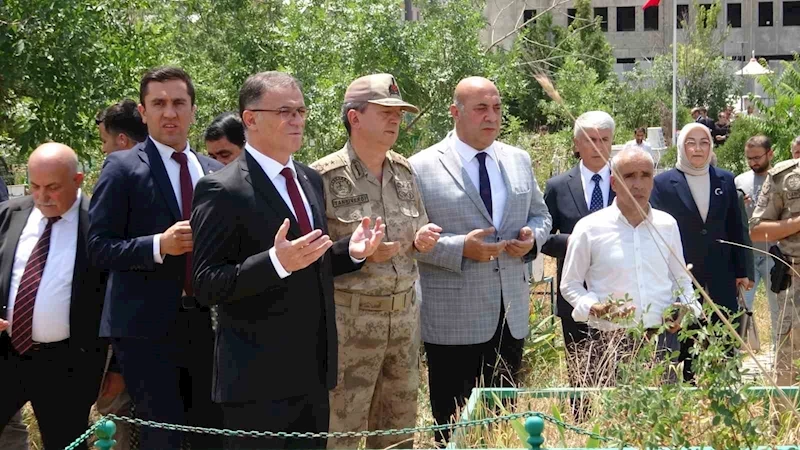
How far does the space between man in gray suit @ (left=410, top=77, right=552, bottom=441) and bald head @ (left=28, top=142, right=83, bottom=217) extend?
1802 mm

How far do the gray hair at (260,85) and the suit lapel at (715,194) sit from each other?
3.41m

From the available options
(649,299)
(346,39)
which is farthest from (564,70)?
(649,299)

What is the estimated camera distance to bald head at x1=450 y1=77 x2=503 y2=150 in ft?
20.2

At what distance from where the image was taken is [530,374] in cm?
721

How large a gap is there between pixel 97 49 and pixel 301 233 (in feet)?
13.4

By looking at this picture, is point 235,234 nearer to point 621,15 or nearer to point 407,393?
point 407,393

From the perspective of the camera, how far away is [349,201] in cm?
540

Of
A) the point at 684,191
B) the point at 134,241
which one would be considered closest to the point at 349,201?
the point at 134,241

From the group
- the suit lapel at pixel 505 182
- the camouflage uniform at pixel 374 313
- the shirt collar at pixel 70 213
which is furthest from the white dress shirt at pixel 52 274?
the suit lapel at pixel 505 182

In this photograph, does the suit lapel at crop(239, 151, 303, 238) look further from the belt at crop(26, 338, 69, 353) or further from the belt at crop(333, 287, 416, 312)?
the belt at crop(26, 338, 69, 353)

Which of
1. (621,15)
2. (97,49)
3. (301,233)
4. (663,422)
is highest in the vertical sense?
(621,15)

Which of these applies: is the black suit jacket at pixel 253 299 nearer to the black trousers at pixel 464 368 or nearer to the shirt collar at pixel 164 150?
the shirt collar at pixel 164 150

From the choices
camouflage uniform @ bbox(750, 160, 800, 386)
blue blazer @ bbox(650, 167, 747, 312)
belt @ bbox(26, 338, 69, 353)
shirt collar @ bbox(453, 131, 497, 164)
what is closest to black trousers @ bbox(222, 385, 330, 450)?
belt @ bbox(26, 338, 69, 353)

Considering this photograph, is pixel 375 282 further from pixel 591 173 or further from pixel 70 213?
pixel 591 173
